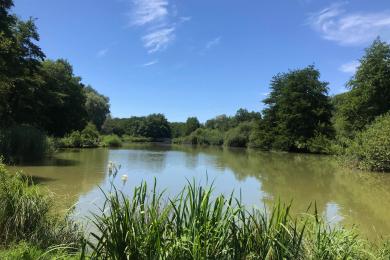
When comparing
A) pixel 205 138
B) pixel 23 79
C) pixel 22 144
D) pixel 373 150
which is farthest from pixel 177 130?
pixel 373 150

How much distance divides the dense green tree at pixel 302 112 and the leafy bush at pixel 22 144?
87.2 feet

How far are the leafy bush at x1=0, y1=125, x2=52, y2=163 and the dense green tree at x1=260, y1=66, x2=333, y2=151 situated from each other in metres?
26.6

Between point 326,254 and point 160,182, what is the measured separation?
11.7 metres

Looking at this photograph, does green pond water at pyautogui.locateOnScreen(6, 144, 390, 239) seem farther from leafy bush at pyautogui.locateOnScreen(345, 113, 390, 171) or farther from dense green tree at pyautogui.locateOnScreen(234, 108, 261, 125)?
dense green tree at pyautogui.locateOnScreen(234, 108, 261, 125)

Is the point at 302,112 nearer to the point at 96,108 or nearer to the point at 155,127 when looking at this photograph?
the point at 96,108

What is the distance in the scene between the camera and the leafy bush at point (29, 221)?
5039mm

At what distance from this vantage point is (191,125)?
326ft

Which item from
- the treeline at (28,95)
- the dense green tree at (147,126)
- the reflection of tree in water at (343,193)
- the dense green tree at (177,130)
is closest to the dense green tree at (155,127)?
the dense green tree at (147,126)

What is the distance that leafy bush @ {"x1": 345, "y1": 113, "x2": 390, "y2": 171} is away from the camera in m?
20.1

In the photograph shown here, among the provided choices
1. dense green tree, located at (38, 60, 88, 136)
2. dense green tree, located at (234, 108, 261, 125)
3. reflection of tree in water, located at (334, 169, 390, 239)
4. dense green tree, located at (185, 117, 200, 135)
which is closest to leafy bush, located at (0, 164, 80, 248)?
reflection of tree in water, located at (334, 169, 390, 239)

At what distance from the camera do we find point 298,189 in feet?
47.7

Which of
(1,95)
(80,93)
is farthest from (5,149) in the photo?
(80,93)

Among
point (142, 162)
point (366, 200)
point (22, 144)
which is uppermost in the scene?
point (22, 144)

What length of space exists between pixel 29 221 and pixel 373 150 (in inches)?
745
